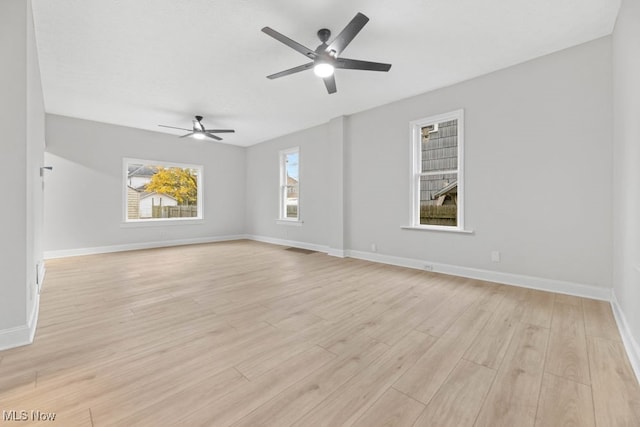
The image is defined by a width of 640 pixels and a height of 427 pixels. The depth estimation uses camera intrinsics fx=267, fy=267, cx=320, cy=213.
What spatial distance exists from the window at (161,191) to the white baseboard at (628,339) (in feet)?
25.0

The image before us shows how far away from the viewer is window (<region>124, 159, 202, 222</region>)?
6191 millimetres

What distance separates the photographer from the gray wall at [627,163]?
184 centimetres

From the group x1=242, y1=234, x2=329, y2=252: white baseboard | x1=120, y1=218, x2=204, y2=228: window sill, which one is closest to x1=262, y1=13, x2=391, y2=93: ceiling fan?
x1=242, y1=234, x2=329, y2=252: white baseboard

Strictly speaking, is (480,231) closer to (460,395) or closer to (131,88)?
(460,395)

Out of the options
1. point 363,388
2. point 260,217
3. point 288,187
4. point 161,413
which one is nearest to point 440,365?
point 363,388

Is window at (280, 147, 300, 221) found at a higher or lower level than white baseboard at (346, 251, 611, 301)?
higher

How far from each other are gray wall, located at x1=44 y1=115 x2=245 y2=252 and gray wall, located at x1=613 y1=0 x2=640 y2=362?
7.49 meters

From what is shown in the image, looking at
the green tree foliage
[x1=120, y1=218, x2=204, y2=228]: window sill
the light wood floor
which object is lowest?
the light wood floor

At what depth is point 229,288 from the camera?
3334 mm

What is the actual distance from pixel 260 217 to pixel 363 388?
253 inches

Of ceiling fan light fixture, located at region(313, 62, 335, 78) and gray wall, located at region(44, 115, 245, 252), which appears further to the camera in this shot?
gray wall, located at region(44, 115, 245, 252)

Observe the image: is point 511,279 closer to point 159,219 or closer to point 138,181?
point 159,219

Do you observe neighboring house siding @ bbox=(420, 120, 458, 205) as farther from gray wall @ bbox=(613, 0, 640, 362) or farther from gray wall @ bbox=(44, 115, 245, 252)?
gray wall @ bbox=(44, 115, 245, 252)

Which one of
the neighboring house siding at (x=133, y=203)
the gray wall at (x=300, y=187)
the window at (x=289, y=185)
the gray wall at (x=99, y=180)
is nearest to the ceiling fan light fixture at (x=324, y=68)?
the gray wall at (x=300, y=187)
